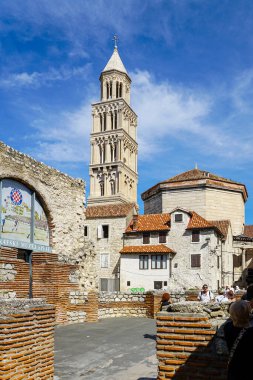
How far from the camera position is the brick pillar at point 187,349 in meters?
5.40

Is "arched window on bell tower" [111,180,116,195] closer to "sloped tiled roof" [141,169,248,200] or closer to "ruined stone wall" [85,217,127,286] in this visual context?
"sloped tiled roof" [141,169,248,200]

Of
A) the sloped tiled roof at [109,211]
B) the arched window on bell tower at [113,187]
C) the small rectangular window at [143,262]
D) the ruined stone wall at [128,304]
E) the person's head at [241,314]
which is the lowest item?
the ruined stone wall at [128,304]

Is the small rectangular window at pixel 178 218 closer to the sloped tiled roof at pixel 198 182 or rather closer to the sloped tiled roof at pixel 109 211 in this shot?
the sloped tiled roof at pixel 109 211

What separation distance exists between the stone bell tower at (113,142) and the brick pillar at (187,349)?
62582 millimetres

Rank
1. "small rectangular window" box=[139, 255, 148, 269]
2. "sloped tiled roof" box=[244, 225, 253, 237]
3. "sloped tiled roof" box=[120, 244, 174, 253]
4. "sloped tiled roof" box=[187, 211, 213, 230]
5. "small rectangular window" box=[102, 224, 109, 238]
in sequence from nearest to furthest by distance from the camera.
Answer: "sloped tiled roof" box=[187, 211, 213, 230]
"sloped tiled roof" box=[120, 244, 174, 253]
"small rectangular window" box=[139, 255, 148, 269]
"small rectangular window" box=[102, 224, 109, 238]
"sloped tiled roof" box=[244, 225, 253, 237]

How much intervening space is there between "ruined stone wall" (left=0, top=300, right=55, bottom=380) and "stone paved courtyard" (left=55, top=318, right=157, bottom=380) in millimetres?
874

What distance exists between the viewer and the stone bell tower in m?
70.2

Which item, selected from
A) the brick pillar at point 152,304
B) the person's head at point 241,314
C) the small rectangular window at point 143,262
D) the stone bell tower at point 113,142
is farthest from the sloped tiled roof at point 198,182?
the person's head at point 241,314

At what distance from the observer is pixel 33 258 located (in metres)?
14.7

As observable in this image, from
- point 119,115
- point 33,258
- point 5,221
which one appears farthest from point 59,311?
point 119,115

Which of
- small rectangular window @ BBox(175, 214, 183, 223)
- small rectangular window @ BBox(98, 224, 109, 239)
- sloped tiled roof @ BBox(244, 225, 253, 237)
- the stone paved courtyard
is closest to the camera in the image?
the stone paved courtyard

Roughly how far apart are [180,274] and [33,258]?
66.3 feet

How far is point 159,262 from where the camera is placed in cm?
3322

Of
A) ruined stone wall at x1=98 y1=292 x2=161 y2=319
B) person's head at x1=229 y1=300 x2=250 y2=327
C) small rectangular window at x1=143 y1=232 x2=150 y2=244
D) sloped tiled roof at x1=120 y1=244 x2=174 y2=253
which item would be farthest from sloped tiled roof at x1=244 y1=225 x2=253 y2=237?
person's head at x1=229 y1=300 x2=250 y2=327
